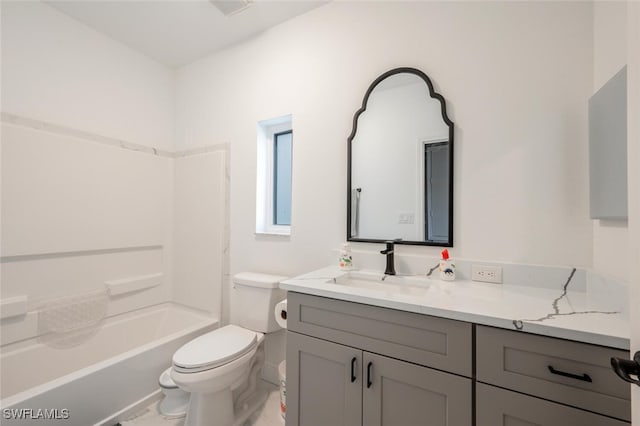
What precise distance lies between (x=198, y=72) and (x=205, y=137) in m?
0.61

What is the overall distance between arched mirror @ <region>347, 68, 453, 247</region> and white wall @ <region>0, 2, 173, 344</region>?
1834mm

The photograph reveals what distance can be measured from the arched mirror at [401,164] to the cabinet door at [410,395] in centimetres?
65

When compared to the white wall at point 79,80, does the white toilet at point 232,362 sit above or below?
below

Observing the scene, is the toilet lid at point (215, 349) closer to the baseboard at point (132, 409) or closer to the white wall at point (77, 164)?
the baseboard at point (132, 409)

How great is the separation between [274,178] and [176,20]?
1311mm

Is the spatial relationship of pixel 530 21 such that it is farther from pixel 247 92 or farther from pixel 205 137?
pixel 205 137

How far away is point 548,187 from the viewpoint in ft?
3.74

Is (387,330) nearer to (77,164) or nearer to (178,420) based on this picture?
(178,420)

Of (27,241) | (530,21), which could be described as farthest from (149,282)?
(530,21)

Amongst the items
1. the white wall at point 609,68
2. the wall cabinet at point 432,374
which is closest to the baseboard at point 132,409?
the wall cabinet at point 432,374

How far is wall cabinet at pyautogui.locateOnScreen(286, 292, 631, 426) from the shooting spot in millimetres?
705

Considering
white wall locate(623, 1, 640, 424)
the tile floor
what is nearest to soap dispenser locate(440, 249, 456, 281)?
white wall locate(623, 1, 640, 424)

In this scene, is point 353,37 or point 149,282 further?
point 149,282

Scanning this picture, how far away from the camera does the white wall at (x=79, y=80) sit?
62.8 inches
